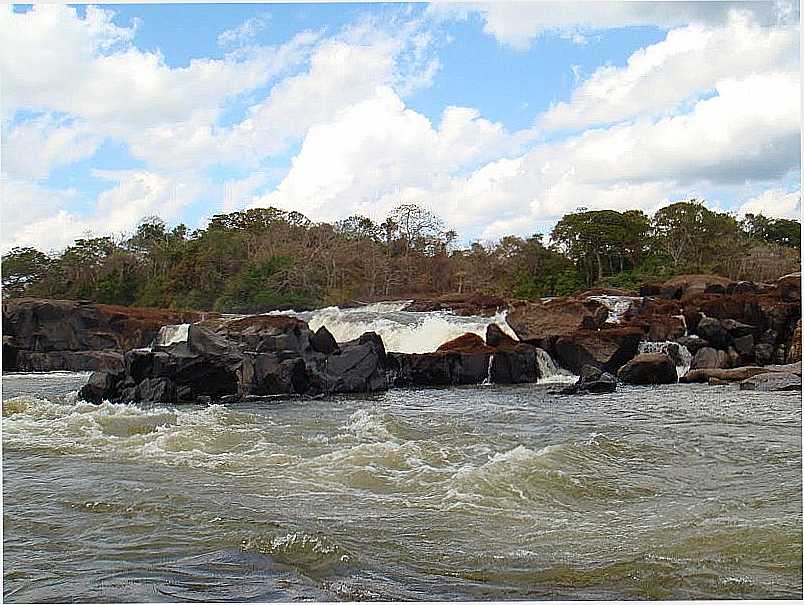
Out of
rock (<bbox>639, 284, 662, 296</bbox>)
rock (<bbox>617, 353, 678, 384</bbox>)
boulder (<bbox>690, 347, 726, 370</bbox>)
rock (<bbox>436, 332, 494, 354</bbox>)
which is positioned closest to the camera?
rock (<bbox>617, 353, 678, 384</bbox>)

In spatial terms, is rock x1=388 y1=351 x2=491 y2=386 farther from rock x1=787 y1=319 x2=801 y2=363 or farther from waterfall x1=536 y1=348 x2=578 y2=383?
rock x1=787 y1=319 x2=801 y2=363

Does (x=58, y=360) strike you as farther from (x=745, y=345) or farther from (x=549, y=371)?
(x=745, y=345)

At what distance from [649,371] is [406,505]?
499 centimetres

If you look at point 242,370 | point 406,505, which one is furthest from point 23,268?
point 406,505

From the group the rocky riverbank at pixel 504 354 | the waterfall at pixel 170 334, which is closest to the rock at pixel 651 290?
the rocky riverbank at pixel 504 354

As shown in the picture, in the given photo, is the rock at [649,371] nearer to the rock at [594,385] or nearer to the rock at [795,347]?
the rock at [594,385]

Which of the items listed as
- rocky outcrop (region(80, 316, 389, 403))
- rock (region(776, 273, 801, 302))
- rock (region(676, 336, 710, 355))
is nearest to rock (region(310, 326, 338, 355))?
rocky outcrop (region(80, 316, 389, 403))

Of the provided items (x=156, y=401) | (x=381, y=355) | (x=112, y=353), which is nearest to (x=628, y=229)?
(x=381, y=355)

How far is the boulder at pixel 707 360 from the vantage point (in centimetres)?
824

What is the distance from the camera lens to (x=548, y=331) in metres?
9.19

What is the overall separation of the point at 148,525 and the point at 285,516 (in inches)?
19.9

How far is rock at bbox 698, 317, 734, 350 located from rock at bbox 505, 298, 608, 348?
1143 mm

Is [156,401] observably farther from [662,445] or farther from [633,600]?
[633,600]

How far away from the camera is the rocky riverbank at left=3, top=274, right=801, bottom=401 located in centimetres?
727
